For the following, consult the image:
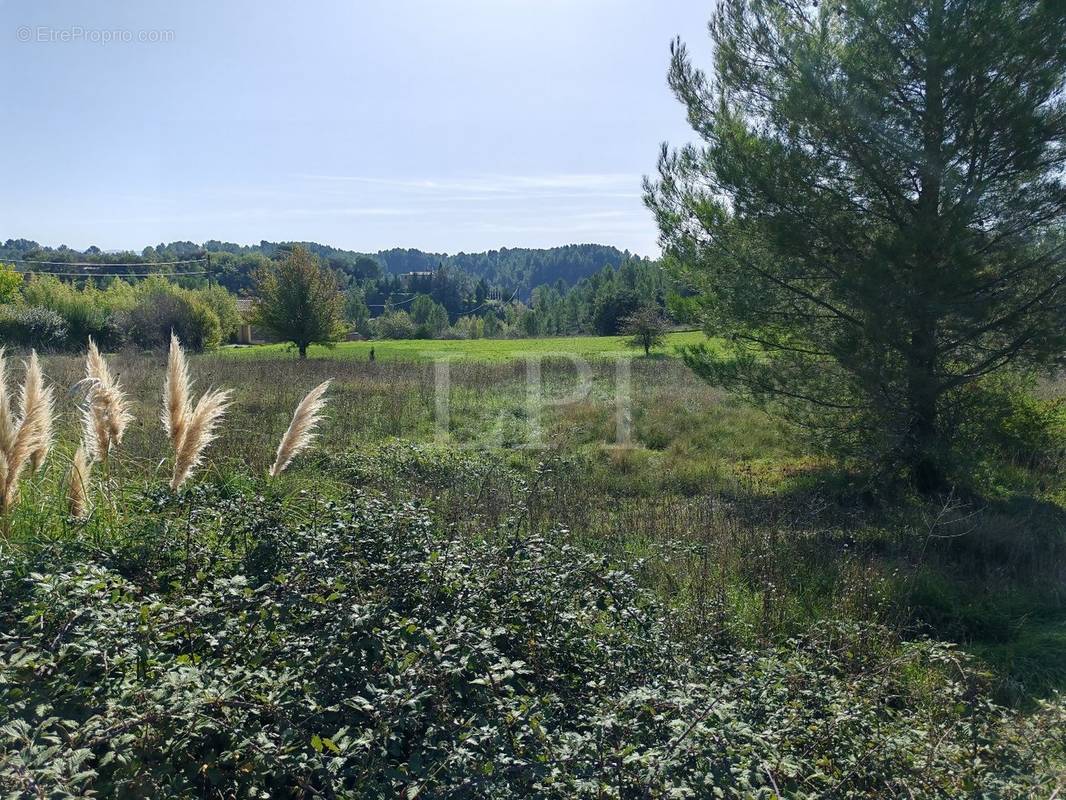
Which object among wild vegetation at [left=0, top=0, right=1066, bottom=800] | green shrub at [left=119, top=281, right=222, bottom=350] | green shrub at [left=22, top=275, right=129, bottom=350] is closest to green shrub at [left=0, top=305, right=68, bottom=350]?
green shrub at [left=22, top=275, right=129, bottom=350]

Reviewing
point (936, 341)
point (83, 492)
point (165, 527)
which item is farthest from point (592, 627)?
point (936, 341)

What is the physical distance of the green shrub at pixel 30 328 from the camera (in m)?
26.5

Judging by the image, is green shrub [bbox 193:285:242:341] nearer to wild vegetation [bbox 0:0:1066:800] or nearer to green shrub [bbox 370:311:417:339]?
green shrub [bbox 370:311:417:339]

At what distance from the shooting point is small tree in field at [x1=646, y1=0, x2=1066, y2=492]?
696 cm

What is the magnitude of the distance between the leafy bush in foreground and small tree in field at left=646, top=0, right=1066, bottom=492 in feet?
16.2

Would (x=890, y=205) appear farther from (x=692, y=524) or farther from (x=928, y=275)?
(x=692, y=524)

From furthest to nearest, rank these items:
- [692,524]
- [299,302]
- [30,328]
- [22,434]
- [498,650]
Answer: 1. [299,302]
2. [30,328]
3. [692,524]
4. [22,434]
5. [498,650]

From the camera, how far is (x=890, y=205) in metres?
7.64

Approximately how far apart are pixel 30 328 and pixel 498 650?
3118 cm

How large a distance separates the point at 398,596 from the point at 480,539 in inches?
38.2

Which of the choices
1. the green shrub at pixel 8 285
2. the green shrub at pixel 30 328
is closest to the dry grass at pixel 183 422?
the green shrub at pixel 30 328

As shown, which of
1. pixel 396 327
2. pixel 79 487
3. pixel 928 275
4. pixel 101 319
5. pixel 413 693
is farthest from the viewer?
pixel 396 327

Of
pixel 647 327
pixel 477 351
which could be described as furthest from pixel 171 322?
pixel 647 327

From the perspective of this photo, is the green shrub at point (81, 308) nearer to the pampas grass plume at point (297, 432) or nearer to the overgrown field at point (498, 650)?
the overgrown field at point (498, 650)
